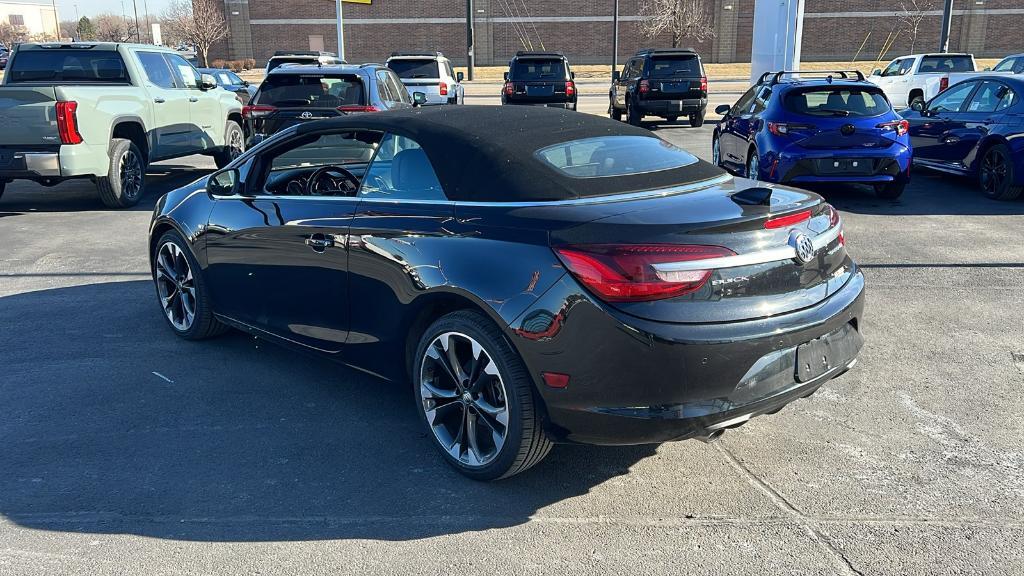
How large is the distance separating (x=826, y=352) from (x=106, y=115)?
9.48 m

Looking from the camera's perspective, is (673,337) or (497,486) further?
(497,486)

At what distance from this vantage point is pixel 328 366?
532 cm

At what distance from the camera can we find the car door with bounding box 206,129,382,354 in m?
4.44

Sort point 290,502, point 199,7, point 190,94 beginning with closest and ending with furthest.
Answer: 1. point 290,502
2. point 190,94
3. point 199,7

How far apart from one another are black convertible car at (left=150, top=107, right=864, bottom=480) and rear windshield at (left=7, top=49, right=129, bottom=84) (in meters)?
8.07

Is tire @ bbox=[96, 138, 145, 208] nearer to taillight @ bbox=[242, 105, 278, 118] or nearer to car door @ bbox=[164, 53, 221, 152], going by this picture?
car door @ bbox=[164, 53, 221, 152]

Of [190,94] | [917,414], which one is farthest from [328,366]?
[190,94]

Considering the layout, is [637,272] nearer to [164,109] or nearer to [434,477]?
[434,477]

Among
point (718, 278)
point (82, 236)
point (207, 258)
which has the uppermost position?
point (718, 278)

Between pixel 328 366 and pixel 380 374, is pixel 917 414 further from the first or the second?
pixel 328 366

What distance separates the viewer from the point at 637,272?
328 cm

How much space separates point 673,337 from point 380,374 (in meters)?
1.66

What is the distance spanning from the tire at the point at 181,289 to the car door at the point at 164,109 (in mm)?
6299

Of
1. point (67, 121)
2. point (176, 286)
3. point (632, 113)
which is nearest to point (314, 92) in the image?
point (67, 121)
